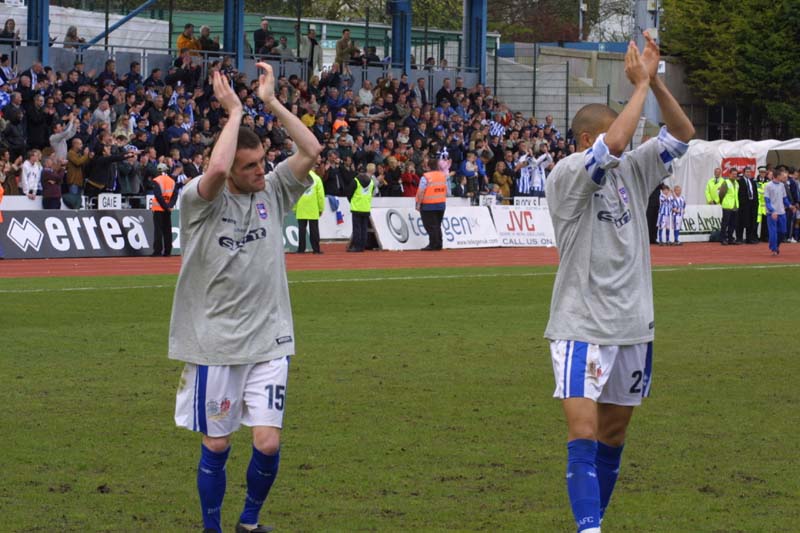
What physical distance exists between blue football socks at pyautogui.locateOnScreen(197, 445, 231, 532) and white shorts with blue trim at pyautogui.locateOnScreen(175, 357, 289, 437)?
0.12 metres

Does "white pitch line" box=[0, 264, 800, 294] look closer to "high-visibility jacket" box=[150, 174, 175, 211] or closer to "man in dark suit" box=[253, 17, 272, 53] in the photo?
"high-visibility jacket" box=[150, 174, 175, 211]

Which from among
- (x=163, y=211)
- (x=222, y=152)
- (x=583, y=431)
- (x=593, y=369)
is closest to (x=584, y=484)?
(x=583, y=431)

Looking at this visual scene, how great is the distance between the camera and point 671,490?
7762mm

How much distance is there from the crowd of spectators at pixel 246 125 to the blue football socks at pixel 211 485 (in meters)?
18.8

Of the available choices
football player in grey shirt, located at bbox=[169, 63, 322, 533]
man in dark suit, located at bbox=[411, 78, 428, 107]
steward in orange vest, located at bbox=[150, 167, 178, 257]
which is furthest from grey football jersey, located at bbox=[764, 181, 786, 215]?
football player in grey shirt, located at bbox=[169, 63, 322, 533]

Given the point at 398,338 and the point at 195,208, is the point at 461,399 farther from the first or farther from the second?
the point at 195,208

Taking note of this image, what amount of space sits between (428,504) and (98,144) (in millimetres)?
23474

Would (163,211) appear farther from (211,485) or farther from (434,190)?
(211,485)

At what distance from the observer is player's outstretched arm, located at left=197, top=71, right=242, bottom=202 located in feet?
20.2

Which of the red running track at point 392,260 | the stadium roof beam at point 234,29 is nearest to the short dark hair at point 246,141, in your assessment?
the red running track at point 392,260

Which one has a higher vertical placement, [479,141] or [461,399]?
[479,141]

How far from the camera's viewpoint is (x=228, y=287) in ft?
20.7

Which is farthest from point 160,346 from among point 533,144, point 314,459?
point 533,144

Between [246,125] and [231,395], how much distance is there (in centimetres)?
1676
